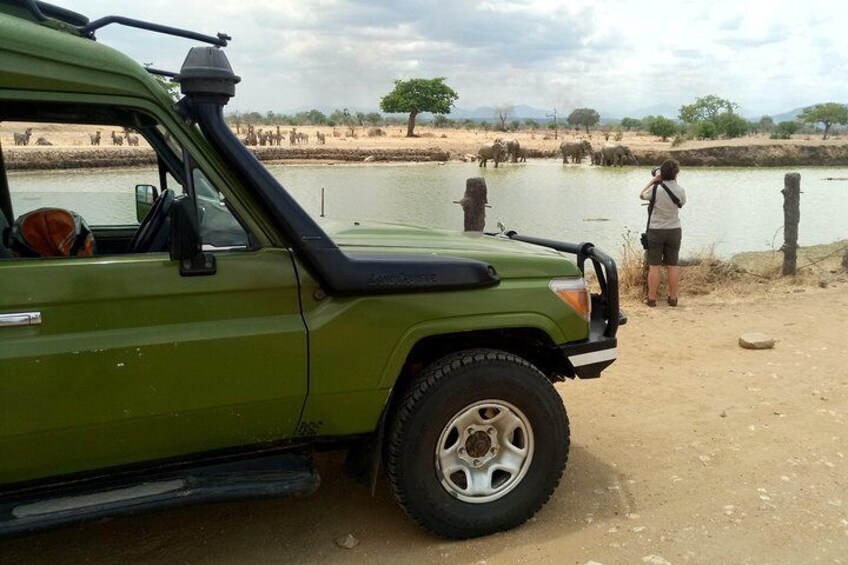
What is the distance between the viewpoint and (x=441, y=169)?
37.1 m

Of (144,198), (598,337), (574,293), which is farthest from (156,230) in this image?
(598,337)

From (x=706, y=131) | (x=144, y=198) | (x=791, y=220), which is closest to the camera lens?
(x=144, y=198)

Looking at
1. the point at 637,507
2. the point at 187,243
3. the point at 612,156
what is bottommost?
the point at 637,507

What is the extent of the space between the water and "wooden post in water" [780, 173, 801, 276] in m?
1.89

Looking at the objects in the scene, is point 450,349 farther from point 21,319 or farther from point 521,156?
point 521,156

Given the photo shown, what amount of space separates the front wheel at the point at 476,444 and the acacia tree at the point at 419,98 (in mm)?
63222

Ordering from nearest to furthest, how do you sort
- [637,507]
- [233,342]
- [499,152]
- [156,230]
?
[233,342] → [156,230] → [637,507] → [499,152]

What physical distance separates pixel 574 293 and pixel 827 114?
283 ft

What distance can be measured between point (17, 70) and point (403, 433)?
2.04 m

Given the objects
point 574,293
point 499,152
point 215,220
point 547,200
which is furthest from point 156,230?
point 499,152

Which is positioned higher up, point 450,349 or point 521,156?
point 521,156

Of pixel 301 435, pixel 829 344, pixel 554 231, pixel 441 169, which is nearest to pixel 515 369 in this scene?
pixel 301 435

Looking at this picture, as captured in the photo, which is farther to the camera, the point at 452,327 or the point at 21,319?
the point at 452,327

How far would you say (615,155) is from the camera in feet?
141
